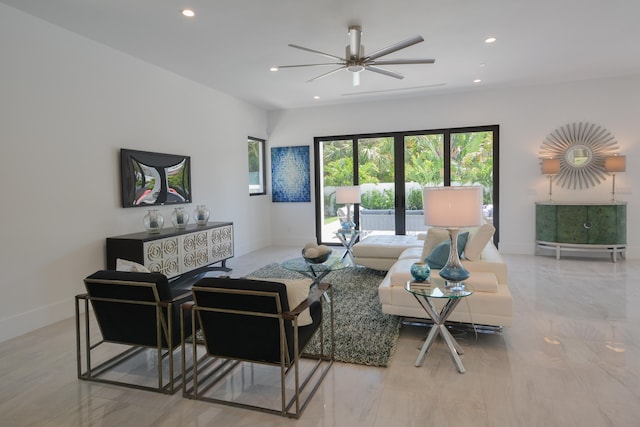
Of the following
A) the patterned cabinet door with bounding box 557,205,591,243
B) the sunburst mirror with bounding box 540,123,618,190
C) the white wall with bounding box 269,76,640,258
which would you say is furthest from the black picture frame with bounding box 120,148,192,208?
the sunburst mirror with bounding box 540,123,618,190

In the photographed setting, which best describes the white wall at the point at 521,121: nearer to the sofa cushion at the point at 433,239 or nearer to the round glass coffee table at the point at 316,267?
the sofa cushion at the point at 433,239

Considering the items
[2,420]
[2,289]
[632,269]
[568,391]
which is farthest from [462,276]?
[632,269]

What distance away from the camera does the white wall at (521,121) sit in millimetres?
6125

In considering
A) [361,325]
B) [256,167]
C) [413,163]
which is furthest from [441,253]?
[256,167]

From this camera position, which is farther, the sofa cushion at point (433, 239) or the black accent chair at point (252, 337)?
the sofa cushion at point (433, 239)

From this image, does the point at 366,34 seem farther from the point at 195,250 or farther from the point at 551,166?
the point at 551,166

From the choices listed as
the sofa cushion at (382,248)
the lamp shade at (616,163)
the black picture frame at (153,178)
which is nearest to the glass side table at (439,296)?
the sofa cushion at (382,248)

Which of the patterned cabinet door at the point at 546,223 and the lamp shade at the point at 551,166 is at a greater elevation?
the lamp shade at the point at 551,166

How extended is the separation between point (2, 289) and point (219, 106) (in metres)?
4.16

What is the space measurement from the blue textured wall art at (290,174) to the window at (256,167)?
0.22 meters

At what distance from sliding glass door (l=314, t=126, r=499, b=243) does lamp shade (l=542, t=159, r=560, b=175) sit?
31.8 inches

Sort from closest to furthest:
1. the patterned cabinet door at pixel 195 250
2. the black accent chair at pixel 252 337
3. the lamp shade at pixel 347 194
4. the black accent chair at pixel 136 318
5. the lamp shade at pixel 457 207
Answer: the black accent chair at pixel 252 337
the black accent chair at pixel 136 318
the lamp shade at pixel 457 207
the patterned cabinet door at pixel 195 250
the lamp shade at pixel 347 194

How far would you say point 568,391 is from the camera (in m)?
2.29

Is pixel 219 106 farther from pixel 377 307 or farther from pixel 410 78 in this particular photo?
pixel 377 307
